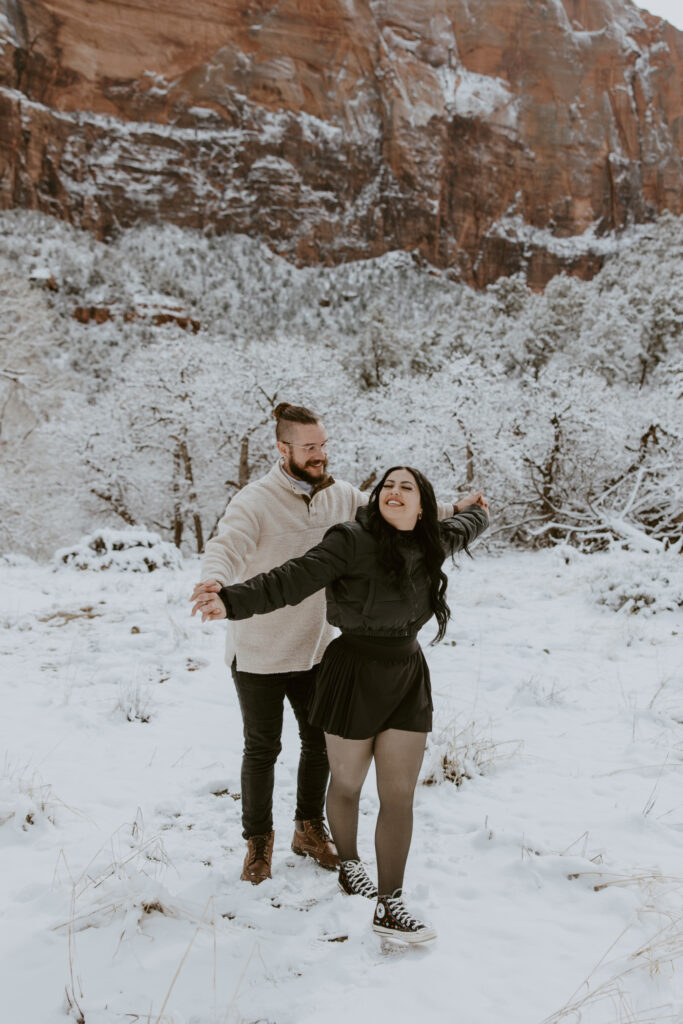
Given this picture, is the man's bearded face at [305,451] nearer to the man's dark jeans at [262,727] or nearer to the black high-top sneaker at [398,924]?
the man's dark jeans at [262,727]

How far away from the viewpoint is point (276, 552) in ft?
9.21

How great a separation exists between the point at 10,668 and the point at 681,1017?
17.4 feet

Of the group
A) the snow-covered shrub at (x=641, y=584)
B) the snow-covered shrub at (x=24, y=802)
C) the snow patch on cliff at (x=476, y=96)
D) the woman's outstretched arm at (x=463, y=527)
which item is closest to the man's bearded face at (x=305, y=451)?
the woman's outstretched arm at (x=463, y=527)

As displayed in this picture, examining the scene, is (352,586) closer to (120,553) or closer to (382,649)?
(382,649)

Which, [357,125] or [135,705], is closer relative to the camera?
[135,705]

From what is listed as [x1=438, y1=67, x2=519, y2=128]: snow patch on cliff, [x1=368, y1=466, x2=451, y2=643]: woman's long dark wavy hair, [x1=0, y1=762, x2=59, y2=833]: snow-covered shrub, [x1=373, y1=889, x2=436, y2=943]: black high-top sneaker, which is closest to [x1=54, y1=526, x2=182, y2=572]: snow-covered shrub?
[x1=0, y1=762, x2=59, y2=833]: snow-covered shrub

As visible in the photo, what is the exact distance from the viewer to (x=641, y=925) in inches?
94.0

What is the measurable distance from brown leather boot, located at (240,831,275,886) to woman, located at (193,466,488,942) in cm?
58

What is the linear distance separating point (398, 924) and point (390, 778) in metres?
0.51

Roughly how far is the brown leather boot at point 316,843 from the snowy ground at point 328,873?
63mm

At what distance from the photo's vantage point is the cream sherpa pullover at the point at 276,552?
9.00ft

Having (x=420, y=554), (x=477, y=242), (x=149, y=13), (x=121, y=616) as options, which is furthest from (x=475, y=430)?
(x=149, y=13)

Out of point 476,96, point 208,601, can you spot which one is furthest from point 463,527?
point 476,96

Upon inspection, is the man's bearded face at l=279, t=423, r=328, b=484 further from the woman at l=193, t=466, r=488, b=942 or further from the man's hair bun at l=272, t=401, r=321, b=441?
the woman at l=193, t=466, r=488, b=942
